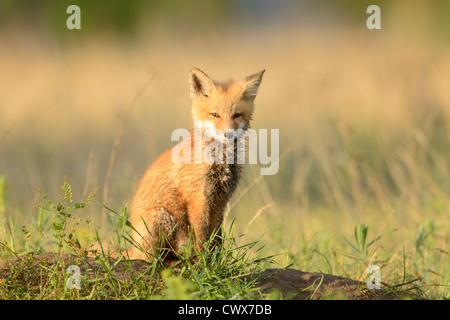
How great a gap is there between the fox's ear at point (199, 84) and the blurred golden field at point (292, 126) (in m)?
1.20

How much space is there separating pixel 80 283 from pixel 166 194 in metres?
1.22

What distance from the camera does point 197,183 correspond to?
4695 mm

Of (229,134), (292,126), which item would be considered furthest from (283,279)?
(292,126)

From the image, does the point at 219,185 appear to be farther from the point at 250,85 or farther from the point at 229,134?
the point at 250,85

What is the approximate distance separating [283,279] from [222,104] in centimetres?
164

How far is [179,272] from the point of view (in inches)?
159

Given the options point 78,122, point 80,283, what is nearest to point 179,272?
point 80,283

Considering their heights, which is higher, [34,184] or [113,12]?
[113,12]

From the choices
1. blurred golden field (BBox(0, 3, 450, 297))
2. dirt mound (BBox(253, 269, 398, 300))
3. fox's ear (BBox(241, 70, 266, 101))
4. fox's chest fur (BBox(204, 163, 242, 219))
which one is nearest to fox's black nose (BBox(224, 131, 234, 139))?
fox's chest fur (BBox(204, 163, 242, 219))

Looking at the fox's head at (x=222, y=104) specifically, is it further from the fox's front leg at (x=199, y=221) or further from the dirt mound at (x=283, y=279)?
the dirt mound at (x=283, y=279)

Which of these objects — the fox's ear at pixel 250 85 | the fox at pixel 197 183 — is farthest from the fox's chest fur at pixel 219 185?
the fox's ear at pixel 250 85

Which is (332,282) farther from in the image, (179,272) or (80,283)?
(80,283)

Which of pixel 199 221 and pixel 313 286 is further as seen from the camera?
pixel 199 221

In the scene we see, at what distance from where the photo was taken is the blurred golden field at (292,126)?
698cm
